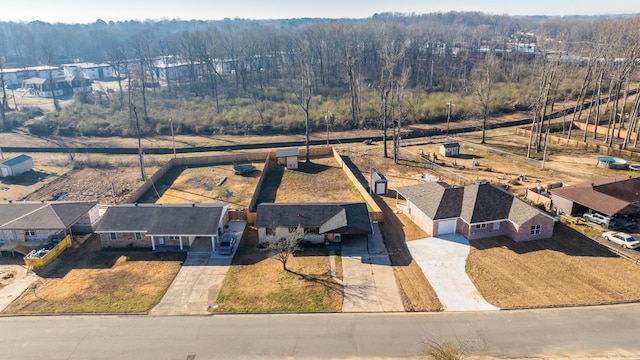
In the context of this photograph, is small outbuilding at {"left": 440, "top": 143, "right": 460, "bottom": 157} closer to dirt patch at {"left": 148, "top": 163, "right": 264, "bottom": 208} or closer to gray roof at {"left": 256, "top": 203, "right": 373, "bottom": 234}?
dirt patch at {"left": 148, "top": 163, "right": 264, "bottom": 208}

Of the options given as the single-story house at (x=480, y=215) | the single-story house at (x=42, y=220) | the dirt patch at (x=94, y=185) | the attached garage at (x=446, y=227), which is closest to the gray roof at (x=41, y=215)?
the single-story house at (x=42, y=220)

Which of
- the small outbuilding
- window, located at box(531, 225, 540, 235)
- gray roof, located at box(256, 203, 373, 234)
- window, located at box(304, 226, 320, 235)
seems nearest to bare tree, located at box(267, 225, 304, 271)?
window, located at box(304, 226, 320, 235)

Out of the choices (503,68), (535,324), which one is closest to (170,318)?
(535,324)

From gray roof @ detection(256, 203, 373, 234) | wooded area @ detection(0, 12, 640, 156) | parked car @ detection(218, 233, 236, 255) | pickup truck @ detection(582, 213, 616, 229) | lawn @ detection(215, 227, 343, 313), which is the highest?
wooded area @ detection(0, 12, 640, 156)

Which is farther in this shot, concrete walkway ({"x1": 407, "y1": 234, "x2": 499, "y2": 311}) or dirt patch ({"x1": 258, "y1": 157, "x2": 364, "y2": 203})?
dirt patch ({"x1": 258, "y1": 157, "x2": 364, "y2": 203})

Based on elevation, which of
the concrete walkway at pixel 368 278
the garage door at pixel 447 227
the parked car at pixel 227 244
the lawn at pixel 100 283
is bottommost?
the lawn at pixel 100 283

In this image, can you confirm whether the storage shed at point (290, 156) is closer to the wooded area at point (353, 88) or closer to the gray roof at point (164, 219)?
the wooded area at point (353, 88)
